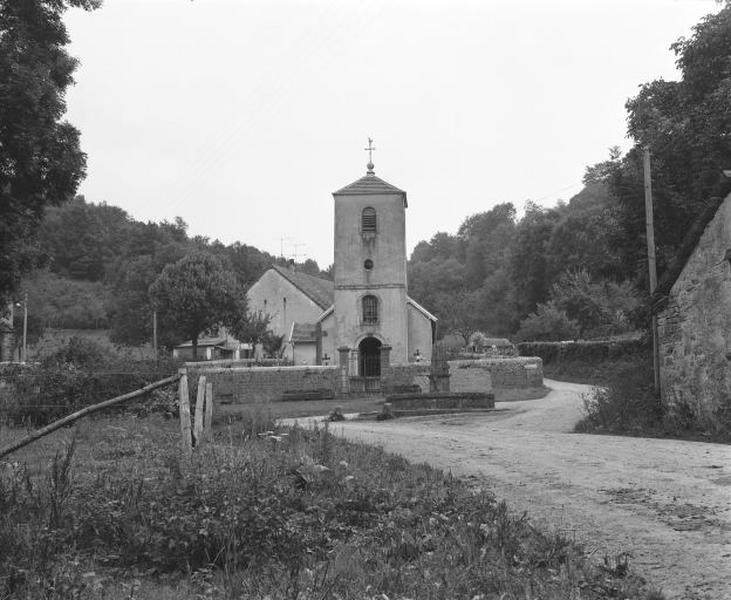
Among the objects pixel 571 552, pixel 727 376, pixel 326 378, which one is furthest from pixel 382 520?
pixel 326 378

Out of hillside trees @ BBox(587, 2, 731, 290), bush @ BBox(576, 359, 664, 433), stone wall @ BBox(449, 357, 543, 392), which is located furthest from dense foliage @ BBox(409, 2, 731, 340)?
stone wall @ BBox(449, 357, 543, 392)

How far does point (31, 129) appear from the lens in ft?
45.4

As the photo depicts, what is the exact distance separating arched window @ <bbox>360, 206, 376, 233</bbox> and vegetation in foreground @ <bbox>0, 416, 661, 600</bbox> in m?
31.3

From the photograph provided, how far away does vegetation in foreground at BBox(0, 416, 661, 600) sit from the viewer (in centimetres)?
462

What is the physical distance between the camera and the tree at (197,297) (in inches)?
1900

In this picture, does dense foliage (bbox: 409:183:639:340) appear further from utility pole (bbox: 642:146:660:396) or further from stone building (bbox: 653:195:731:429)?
stone building (bbox: 653:195:731:429)

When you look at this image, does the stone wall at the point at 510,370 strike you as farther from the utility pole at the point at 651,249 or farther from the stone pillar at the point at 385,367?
the utility pole at the point at 651,249

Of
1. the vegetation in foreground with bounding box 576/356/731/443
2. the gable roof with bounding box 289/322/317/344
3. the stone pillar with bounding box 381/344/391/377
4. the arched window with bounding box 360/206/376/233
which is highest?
the arched window with bounding box 360/206/376/233

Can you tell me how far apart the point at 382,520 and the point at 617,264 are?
15346mm

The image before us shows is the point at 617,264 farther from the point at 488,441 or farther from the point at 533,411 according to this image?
the point at 488,441

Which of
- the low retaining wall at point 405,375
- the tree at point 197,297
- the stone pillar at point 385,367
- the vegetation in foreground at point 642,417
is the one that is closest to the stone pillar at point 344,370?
the stone pillar at point 385,367

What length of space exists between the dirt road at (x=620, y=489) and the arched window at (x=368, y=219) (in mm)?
24213

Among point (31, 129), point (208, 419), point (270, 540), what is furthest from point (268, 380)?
point (270, 540)

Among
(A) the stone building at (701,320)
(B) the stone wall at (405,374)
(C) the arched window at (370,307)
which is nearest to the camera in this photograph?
(A) the stone building at (701,320)
